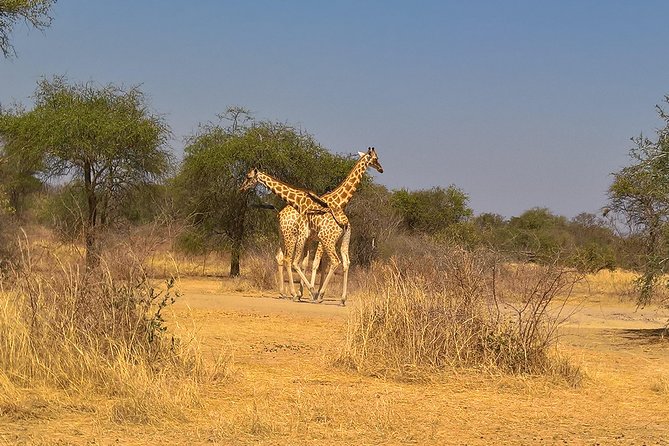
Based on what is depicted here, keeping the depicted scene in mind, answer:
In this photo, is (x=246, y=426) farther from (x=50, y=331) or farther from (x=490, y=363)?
(x=490, y=363)

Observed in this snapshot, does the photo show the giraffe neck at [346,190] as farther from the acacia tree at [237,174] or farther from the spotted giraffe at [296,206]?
the acacia tree at [237,174]

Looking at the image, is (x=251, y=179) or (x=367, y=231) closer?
(x=251, y=179)

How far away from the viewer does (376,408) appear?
782 centimetres

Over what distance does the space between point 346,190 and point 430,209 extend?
2188 cm

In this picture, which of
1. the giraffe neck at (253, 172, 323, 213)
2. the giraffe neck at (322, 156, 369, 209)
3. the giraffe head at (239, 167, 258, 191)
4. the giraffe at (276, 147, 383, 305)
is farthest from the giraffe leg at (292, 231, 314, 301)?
the giraffe head at (239, 167, 258, 191)

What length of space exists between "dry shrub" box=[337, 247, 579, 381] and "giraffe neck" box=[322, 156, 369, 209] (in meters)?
9.96

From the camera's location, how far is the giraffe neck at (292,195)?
20.6m

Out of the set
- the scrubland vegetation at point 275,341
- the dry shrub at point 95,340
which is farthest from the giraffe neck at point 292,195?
the dry shrub at point 95,340

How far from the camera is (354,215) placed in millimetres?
29578

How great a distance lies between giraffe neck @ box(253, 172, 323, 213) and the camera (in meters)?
20.6

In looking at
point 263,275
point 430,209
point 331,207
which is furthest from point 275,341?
point 430,209

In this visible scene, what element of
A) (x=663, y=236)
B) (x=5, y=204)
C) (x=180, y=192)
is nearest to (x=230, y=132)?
(x=180, y=192)

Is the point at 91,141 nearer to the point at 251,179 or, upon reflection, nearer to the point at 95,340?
the point at 251,179

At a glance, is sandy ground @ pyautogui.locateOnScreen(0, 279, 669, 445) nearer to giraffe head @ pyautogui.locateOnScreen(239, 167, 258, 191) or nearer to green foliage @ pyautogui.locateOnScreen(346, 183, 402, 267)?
giraffe head @ pyautogui.locateOnScreen(239, 167, 258, 191)
